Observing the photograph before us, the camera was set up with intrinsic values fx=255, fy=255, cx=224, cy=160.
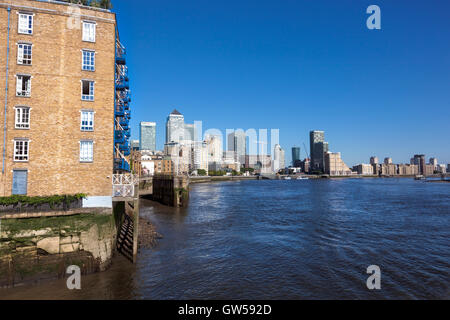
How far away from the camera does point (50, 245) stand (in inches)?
683

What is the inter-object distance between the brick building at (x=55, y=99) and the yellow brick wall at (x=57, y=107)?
2.5 inches

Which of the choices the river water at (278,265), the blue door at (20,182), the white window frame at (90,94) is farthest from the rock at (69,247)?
the white window frame at (90,94)

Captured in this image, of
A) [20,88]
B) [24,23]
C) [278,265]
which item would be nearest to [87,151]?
[20,88]

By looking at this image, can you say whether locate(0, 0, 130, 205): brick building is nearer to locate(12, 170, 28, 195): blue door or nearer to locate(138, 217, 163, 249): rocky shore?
locate(12, 170, 28, 195): blue door

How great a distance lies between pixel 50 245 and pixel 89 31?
1788 cm

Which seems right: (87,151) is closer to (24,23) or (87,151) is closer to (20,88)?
(20,88)

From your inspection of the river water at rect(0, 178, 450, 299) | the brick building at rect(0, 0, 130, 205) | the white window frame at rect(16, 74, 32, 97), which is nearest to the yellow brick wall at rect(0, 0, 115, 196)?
the brick building at rect(0, 0, 130, 205)

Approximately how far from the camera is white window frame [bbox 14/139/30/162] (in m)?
20.5

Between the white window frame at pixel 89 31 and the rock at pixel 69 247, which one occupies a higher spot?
the white window frame at pixel 89 31

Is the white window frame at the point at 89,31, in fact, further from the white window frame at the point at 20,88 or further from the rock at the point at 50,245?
the rock at the point at 50,245

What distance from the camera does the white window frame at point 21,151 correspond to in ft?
67.2
